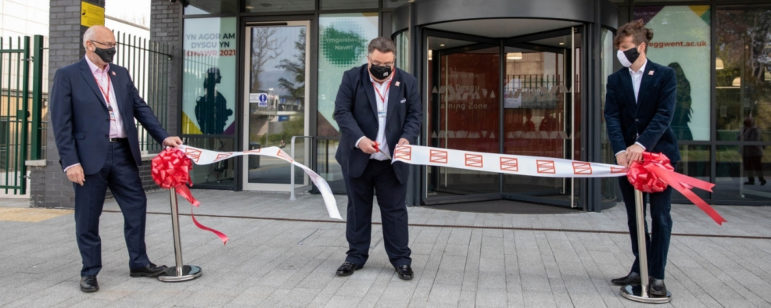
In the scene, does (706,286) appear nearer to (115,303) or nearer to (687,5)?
(115,303)

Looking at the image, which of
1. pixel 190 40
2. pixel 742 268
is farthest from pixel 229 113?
pixel 742 268

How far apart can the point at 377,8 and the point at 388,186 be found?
18.6 feet

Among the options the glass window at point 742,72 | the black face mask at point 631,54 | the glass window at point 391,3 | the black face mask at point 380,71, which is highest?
the glass window at point 391,3

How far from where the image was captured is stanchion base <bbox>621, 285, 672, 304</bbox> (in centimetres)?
363

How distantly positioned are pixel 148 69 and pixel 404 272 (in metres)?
6.99

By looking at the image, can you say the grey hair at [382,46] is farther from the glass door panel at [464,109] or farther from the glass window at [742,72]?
the glass window at [742,72]

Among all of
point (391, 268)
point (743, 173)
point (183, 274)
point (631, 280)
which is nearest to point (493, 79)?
point (743, 173)

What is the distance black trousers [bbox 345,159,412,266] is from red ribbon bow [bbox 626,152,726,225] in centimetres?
157

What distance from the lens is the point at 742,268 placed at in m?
4.59

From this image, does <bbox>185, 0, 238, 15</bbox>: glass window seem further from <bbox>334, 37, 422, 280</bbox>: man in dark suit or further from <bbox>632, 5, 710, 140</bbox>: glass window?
<bbox>632, 5, 710, 140</bbox>: glass window

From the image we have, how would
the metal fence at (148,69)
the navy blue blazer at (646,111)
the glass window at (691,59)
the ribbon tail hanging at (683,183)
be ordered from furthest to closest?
the metal fence at (148,69) → the glass window at (691,59) → the navy blue blazer at (646,111) → the ribbon tail hanging at (683,183)

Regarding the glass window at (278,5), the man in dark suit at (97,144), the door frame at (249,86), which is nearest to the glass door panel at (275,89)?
the door frame at (249,86)

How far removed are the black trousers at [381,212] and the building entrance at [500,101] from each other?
378 cm

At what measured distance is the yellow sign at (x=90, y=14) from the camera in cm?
761
